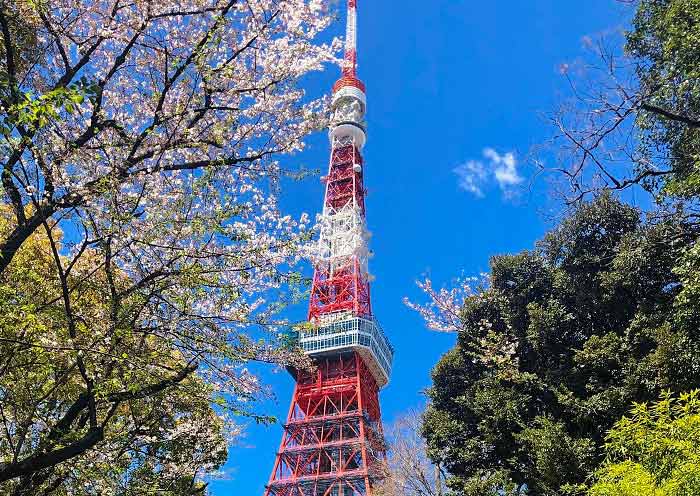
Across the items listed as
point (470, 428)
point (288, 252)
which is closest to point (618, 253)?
point (470, 428)

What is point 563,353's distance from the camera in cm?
944

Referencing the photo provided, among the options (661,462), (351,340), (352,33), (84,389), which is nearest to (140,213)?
(84,389)

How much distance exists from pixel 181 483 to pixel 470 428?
514cm

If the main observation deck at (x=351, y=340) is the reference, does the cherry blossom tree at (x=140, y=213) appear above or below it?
below

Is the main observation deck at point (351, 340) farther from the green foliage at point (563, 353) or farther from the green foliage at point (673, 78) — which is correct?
the green foliage at point (673, 78)

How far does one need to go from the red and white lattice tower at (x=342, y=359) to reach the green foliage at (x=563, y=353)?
525 inches

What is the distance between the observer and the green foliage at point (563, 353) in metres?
7.95

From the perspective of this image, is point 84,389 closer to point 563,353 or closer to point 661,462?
point 661,462

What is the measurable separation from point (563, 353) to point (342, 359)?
76.9 feet

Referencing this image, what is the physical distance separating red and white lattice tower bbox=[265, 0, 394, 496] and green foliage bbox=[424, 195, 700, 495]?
1333cm

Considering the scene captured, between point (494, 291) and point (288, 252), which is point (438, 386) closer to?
point (494, 291)

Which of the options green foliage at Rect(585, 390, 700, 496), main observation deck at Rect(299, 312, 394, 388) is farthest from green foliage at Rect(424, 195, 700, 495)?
main observation deck at Rect(299, 312, 394, 388)

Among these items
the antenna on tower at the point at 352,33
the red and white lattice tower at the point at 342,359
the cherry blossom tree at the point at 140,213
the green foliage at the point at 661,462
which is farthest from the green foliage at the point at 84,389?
the antenna on tower at the point at 352,33

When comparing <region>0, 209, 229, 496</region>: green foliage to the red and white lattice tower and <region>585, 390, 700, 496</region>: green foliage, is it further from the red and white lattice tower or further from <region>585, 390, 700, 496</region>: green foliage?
the red and white lattice tower
